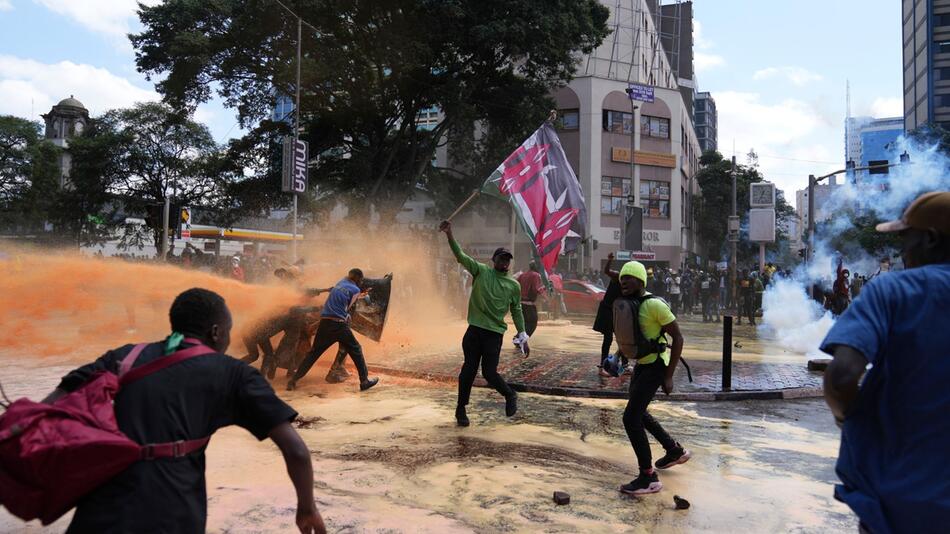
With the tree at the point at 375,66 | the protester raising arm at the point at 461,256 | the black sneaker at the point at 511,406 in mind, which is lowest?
the black sneaker at the point at 511,406

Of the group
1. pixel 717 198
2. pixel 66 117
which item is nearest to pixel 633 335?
pixel 717 198

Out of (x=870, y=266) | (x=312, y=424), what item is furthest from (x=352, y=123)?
(x=870, y=266)

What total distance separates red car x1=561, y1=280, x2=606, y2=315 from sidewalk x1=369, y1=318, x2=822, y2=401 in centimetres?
792

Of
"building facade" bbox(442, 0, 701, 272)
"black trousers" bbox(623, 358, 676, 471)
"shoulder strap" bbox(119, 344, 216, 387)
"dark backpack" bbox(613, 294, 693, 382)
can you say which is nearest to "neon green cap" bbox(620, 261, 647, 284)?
"dark backpack" bbox(613, 294, 693, 382)

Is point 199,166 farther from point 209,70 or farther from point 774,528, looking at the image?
point 774,528

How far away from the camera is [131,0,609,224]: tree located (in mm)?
23266

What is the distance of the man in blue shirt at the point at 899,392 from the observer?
6.10 ft

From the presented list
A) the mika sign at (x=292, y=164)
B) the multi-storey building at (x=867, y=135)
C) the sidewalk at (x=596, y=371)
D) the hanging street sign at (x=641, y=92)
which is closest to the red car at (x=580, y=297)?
the sidewalk at (x=596, y=371)

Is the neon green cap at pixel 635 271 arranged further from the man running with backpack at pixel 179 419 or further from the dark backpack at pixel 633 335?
the man running with backpack at pixel 179 419

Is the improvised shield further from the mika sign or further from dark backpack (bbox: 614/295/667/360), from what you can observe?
the mika sign

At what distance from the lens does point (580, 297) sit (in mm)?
23750

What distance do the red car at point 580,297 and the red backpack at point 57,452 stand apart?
2195 cm

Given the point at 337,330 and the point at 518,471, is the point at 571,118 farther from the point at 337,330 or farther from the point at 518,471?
the point at 518,471

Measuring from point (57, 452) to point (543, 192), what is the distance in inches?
388
